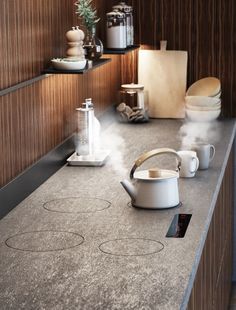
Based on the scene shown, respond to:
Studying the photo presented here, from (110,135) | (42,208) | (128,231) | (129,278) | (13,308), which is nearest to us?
(13,308)

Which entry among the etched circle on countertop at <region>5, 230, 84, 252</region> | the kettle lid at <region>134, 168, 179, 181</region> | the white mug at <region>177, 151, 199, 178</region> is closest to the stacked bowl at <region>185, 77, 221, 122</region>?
the white mug at <region>177, 151, 199, 178</region>

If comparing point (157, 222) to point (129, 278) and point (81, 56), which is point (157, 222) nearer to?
point (129, 278)

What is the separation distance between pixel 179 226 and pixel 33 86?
0.80m

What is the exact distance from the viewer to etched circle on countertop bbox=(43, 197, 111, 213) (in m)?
2.60

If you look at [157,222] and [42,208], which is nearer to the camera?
[157,222]

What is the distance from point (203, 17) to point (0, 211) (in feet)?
7.04

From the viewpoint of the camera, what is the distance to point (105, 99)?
413 cm

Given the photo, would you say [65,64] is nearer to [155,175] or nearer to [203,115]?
[155,175]

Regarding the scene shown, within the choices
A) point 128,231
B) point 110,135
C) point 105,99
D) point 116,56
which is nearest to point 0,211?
point 128,231

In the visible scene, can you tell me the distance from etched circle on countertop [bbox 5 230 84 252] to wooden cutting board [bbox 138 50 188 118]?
2.12 meters

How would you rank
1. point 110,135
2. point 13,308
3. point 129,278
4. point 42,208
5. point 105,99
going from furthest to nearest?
point 105,99
point 110,135
point 42,208
point 129,278
point 13,308

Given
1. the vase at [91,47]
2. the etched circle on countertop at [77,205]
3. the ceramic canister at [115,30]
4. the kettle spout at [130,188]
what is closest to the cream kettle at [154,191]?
the kettle spout at [130,188]

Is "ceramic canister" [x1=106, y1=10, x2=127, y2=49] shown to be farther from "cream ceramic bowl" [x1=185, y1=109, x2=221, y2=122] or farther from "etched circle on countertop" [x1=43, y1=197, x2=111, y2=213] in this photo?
"etched circle on countertop" [x1=43, y1=197, x2=111, y2=213]

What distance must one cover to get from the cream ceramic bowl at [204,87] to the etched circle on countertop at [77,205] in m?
1.63
